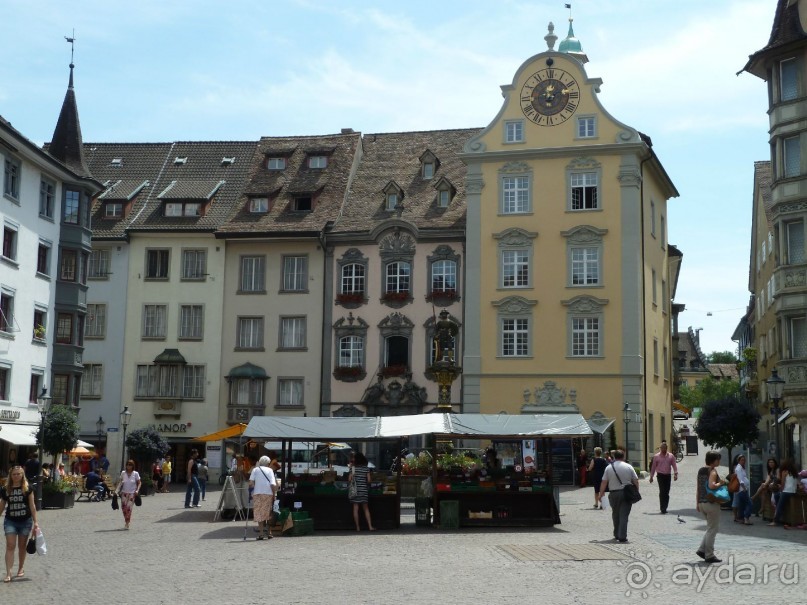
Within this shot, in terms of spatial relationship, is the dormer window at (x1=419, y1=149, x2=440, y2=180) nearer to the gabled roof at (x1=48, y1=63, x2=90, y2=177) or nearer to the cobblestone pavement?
the gabled roof at (x1=48, y1=63, x2=90, y2=177)

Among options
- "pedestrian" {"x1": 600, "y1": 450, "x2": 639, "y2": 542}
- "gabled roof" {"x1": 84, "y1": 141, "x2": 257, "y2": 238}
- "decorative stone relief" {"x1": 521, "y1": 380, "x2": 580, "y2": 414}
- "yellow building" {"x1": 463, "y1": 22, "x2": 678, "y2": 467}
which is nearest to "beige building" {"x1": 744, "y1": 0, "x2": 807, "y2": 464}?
"yellow building" {"x1": 463, "y1": 22, "x2": 678, "y2": 467}

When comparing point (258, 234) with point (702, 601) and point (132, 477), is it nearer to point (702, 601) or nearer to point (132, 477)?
point (132, 477)

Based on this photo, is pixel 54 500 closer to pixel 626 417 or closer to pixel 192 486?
pixel 192 486

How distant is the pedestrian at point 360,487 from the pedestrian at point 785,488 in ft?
30.3

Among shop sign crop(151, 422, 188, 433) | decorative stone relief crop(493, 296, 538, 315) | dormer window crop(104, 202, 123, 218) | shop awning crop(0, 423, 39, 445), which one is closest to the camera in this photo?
shop awning crop(0, 423, 39, 445)

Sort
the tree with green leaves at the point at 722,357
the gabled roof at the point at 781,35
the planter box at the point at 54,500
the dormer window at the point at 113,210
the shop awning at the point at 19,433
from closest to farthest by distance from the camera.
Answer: the planter box at the point at 54,500 < the gabled roof at the point at 781,35 < the shop awning at the point at 19,433 < the dormer window at the point at 113,210 < the tree with green leaves at the point at 722,357

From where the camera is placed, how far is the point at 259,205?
177 ft

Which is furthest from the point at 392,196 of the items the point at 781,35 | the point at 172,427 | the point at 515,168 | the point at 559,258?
the point at 781,35

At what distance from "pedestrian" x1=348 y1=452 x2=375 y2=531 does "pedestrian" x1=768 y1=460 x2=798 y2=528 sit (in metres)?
9.25

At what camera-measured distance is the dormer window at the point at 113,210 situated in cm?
5444

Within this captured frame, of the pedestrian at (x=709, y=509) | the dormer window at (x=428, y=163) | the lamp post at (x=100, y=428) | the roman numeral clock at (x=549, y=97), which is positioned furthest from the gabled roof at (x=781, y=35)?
the lamp post at (x=100, y=428)

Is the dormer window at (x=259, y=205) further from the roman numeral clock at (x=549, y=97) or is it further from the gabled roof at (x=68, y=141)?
the roman numeral clock at (x=549, y=97)

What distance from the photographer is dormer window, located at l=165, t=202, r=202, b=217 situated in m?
Answer: 54.0

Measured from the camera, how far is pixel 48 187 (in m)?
45.9
